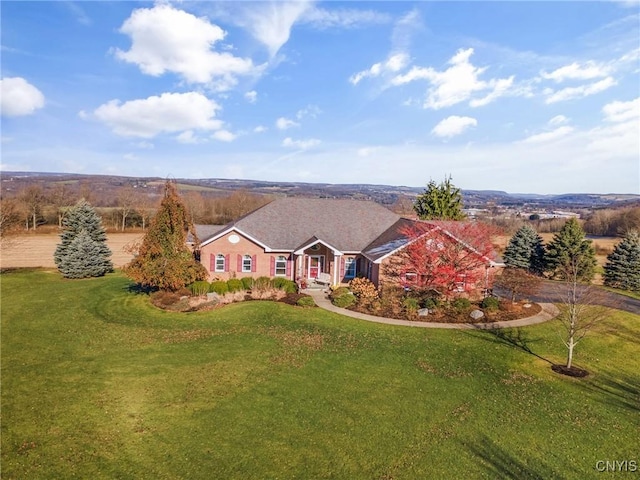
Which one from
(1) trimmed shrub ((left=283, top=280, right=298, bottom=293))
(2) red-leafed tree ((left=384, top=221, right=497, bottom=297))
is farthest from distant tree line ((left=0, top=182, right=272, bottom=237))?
(2) red-leafed tree ((left=384, top=221, right=497, bottom=297))

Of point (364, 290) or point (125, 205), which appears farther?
point (125, 205)

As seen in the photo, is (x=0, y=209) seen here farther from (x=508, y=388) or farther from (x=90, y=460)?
(x=508, y=388)

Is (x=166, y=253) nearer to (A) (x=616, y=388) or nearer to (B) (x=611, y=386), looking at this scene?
(B) (x=611, y=386)

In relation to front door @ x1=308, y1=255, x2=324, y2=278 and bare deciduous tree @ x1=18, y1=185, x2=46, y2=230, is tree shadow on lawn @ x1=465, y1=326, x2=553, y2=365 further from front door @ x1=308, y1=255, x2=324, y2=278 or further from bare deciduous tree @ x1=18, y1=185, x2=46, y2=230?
bare deciduous tree @ x1=18, y1=185, x2=46, y2=230

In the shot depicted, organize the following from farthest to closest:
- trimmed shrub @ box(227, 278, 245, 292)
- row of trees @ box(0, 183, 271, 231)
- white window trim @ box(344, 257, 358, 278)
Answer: row of trees @ box(0, 183, 271, 231) → white window trim @ box(344, 257, 358, 278) → trimmed shrub @ box(227, 278, 245, 292)

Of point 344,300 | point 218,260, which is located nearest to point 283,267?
point 218,260


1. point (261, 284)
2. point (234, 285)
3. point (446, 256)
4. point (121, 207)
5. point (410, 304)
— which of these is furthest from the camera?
point (121, 207)

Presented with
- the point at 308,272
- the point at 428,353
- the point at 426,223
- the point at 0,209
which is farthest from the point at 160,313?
the point at 0,209
